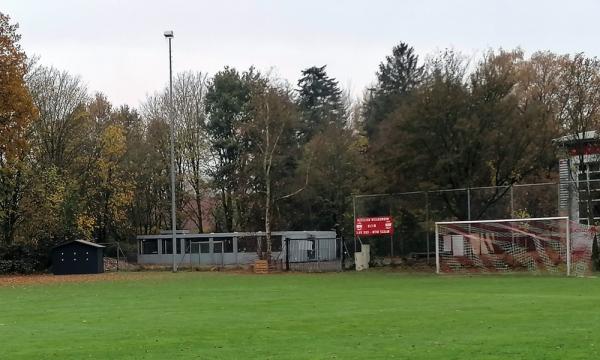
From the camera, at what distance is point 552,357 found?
984 centimetres

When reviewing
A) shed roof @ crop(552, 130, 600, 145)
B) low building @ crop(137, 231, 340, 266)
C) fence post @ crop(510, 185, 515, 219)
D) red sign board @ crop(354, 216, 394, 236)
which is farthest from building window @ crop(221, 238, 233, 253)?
shed roof @ crop(552, 130, 600, 145)

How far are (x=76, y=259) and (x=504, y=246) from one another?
1061 inches

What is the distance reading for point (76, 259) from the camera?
159ft

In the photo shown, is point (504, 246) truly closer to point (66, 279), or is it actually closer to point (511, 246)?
point (511, 246)

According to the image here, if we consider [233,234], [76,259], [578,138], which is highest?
[578,138]

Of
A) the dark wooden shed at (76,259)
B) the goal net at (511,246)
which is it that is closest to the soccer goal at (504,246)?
the goal net at (511,246)

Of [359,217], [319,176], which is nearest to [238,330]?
[359,217]

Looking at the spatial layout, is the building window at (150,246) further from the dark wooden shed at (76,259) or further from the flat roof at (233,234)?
the dark wooden shed at (76,259)

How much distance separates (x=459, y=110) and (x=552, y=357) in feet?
100

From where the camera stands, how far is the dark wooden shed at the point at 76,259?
4838cm

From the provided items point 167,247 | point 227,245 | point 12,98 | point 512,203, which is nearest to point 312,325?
point 512,203

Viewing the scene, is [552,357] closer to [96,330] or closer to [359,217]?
[96,330]

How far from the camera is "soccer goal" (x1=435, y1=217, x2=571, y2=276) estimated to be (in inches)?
1383

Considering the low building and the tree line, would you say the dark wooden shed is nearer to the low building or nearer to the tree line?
the tree line
